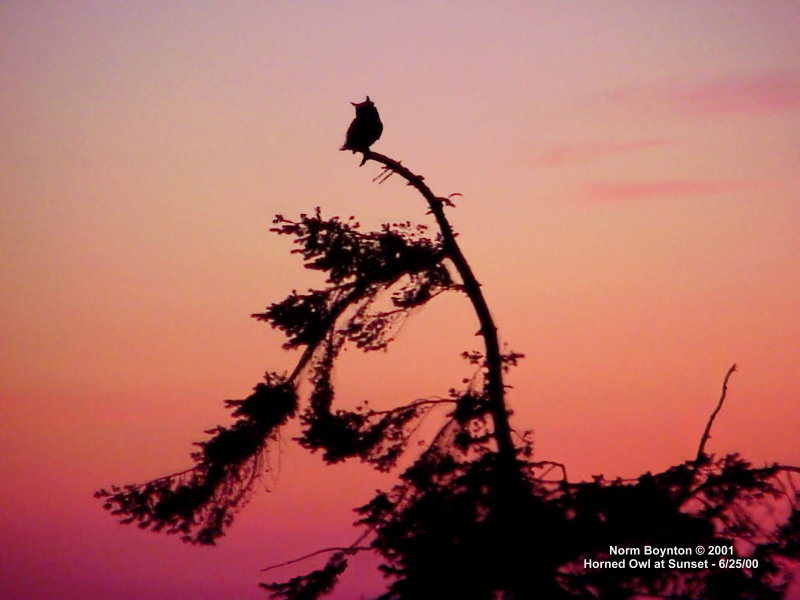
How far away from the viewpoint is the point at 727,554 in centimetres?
1354

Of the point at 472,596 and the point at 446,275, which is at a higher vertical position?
the point at 446,275

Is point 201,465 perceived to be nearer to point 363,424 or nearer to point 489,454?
point 363,424

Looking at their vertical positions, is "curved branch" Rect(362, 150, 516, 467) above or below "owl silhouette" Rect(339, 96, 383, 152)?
below

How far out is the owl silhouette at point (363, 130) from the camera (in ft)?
46.2

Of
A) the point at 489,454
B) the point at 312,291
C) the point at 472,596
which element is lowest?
the point at 472,596

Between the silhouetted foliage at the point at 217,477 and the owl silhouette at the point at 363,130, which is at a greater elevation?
the owl silhouette at the point at 363,130

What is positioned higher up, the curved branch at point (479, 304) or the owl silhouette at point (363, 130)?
the owl silhouette at point (363, 130)

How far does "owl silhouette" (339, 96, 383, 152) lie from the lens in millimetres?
14078

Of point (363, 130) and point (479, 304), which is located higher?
point (363, 130)

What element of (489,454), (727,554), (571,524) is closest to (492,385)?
(489,454)

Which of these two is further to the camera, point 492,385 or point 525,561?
point 492,385

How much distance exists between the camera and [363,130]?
1414 cm

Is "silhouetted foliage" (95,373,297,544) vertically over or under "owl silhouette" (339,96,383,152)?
under

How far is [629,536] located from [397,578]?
259 cm
